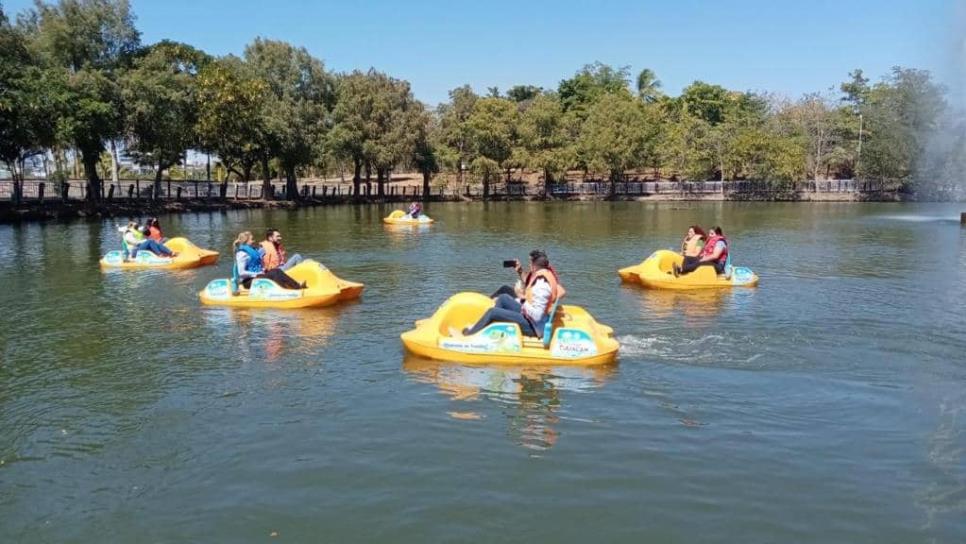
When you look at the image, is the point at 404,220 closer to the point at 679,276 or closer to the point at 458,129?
the point at 679,276

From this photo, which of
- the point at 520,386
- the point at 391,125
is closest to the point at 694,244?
the point at 520,386

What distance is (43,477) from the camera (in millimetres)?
8016

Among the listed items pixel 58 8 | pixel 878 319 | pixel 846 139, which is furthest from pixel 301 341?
pixel 846 139

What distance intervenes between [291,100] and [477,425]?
59.0 meters

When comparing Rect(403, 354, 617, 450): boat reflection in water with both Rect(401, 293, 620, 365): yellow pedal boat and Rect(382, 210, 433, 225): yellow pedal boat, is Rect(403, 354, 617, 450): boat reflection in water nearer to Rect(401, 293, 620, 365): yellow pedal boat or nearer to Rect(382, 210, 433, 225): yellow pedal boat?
Rect(401, 293, 620, 365): yellow pedal boat

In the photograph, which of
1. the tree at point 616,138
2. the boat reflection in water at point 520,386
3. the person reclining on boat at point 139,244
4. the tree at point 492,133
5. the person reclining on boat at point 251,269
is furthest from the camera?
the tree at point 616,138

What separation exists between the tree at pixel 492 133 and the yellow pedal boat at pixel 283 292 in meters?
60.9

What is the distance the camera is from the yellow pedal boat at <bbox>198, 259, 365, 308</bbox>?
1630 centimetres

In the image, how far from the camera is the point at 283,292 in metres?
16.3

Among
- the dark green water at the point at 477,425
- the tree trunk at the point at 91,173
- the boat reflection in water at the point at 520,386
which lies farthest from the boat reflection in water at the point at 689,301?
the tree trunk at the point at 91,173

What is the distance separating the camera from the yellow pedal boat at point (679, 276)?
19.1 m

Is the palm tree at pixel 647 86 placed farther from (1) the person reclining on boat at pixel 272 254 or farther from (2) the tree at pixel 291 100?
(1) the person reclining on boat at pixel 272 254

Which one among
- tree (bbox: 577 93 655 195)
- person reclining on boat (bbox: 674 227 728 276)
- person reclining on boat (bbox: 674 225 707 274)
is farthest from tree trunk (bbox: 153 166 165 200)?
person reclining on boat (bbox: 674 227 728 276)

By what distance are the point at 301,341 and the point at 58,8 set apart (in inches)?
1697
